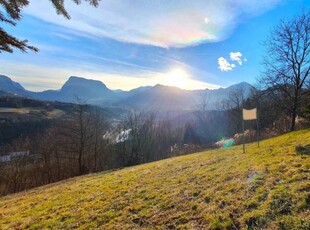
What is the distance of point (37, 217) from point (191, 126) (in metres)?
67.9

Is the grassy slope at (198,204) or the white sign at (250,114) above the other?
the white sign at (250,114)

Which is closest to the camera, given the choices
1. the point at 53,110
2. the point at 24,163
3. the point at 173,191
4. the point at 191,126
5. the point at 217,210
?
the point at 217,210

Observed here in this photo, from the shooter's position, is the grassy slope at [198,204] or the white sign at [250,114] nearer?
the grassy slope at [198,204]

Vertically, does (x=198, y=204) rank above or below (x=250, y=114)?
below

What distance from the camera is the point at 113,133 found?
5706cm

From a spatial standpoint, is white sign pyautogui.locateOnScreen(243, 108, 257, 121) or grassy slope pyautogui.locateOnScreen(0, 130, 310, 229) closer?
grassy slope pyautogui.locateOnScreen(0, 130, 310, 229)

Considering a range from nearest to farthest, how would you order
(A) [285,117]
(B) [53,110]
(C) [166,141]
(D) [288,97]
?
(D) [288,97] → (A) [285,117] → (C) [166,141] → (B) [53,110]

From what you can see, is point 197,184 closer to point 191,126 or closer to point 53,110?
point 191,126

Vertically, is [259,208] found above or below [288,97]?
below

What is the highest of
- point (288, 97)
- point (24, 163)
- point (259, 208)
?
point (288, 97)

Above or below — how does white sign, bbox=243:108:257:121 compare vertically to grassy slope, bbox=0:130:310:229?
above

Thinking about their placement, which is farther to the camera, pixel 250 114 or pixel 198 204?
pixel 250 114

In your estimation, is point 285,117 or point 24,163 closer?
point 285,117

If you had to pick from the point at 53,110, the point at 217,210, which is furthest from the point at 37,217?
the point at 53,110
